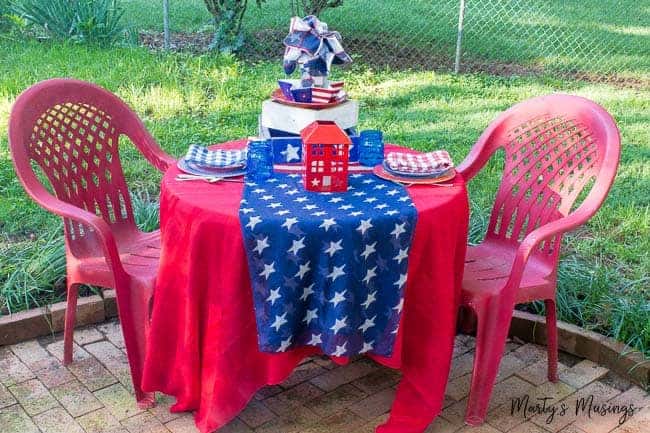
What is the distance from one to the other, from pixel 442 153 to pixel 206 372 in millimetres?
1359

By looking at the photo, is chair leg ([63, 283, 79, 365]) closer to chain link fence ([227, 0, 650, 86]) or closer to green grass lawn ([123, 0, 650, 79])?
chain link fence ([227, 0, 650, 86])

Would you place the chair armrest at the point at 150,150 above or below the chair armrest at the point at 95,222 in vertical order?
above

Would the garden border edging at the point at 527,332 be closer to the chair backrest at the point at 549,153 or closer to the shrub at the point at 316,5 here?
the chair backrest at the point at 549,153

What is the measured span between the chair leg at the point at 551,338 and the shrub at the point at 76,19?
659 centimetres

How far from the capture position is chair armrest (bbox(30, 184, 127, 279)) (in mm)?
2783

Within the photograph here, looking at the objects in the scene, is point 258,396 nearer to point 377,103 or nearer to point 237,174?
point 237,174

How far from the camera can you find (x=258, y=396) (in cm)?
309

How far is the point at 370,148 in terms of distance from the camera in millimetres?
3092

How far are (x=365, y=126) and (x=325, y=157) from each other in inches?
137

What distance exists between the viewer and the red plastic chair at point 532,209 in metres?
2.85

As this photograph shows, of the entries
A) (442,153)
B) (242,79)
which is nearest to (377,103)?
(242,79)

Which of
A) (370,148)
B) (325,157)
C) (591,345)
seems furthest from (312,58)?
(591,345)

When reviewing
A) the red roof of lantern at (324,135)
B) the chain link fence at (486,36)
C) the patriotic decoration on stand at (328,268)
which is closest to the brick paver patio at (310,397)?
the patriotic decoration on stand at (328,268)

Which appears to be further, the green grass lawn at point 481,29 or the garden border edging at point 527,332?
the green grass lawn at point 481,29
